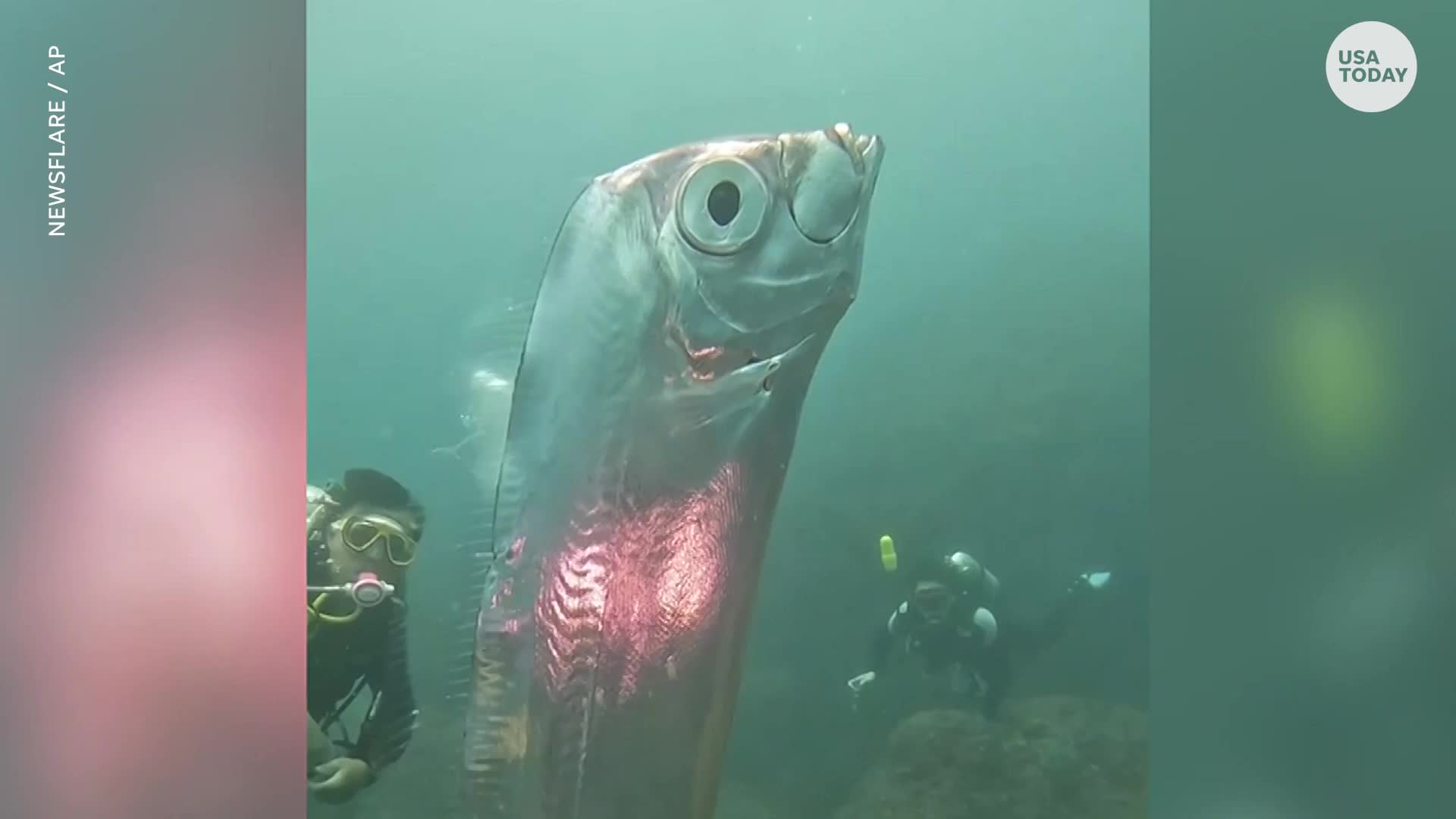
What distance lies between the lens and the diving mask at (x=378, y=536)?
5.70 ft

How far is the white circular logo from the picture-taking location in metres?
1.81

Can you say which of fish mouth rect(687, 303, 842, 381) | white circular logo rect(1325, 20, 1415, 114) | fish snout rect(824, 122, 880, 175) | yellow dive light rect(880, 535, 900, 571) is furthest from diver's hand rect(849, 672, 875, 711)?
white circular logo rect(1325, 20, 1415, 114)

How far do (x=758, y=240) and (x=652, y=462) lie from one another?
395 millimetres

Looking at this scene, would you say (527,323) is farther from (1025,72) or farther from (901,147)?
(1025,72)

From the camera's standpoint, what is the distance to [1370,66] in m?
1.81

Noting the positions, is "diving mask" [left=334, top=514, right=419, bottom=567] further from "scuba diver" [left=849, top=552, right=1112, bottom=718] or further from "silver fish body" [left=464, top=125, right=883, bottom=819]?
"scuba diver" [left=849, top=552, right=1112, bottom=718]

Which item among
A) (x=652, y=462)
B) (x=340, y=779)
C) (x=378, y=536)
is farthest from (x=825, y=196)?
(x=340, y=779)

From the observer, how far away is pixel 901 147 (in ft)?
5.72

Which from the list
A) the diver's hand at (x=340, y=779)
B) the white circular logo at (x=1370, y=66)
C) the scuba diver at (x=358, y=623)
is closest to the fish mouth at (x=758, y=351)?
the scuba diver at (x=358, y=623)

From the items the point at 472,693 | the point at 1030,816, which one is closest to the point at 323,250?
the point at 472,693

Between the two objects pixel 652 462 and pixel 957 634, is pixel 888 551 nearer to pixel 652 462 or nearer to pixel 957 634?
pixel 957 634

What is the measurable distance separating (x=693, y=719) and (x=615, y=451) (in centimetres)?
47

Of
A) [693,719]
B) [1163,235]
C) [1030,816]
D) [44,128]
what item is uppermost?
[44,128]

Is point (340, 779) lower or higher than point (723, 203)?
lower
